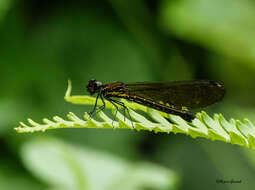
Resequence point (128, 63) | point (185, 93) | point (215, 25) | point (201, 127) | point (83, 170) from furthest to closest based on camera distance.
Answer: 1. point (128, 63)
2. point (215, 25)
3. point (83, 170)
4. point (185, 93)
5. point (201, 127)

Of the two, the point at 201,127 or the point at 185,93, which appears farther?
the point at 185,93

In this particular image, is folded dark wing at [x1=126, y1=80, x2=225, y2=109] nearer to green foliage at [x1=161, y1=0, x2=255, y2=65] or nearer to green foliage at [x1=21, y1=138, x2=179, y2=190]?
green foliage at [x1=21, y1=138, x2=179, y2=190]

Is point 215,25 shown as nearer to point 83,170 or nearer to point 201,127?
point 83,170

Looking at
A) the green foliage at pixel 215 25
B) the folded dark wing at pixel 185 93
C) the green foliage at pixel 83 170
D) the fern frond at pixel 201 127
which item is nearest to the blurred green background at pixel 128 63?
the green foliage at pixel 215 25

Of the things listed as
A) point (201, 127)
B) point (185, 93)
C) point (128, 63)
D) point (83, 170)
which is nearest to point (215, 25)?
point (128, 63)

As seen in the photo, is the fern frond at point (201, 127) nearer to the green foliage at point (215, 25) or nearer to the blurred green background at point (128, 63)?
the blurred green background at point (128, 63)

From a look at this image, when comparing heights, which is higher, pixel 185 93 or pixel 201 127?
pixel 185 93

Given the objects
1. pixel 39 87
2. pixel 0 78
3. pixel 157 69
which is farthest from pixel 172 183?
pixel 0 78
